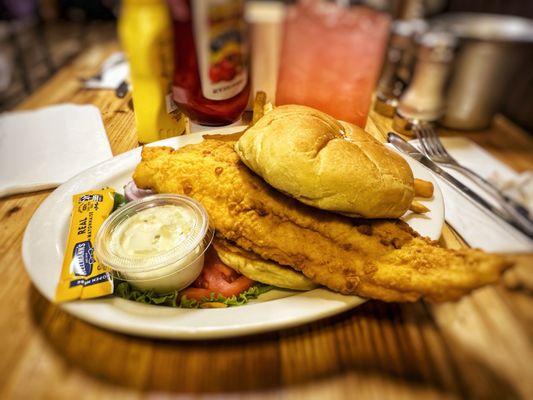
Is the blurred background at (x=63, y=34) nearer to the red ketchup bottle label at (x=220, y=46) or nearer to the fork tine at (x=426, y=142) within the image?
the red ketchup bottle label at (x=220, y=46)

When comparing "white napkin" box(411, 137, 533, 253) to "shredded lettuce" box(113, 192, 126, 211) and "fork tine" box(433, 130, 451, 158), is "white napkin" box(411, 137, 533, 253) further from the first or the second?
"shredded lettuce" box(113, 192, 126, 211)

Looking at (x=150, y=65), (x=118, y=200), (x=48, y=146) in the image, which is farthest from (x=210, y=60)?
(x=48, y=146)

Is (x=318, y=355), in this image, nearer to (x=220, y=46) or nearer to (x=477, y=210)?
(x=477, y=210)

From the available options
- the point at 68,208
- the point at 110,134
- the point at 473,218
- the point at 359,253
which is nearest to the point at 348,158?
the point at 359,253

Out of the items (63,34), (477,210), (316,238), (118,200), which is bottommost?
(63,34)

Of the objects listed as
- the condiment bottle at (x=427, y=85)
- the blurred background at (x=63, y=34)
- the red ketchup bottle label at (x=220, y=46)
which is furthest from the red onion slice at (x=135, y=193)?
the condiment bottle at (x=427, y=85)

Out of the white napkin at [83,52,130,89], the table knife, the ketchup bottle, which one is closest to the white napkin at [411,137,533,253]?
the table knife
